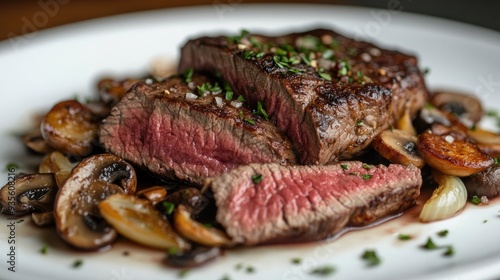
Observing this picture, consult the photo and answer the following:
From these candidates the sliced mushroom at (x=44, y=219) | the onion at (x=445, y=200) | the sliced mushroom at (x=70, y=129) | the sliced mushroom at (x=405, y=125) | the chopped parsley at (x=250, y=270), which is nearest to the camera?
the chopped parsley at (x=250, y=270)

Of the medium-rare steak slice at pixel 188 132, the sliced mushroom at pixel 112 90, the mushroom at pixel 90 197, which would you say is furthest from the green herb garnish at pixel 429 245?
the sliced mushroom at pixel 112 90

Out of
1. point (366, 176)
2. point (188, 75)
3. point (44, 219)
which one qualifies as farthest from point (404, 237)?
point (44, 219)

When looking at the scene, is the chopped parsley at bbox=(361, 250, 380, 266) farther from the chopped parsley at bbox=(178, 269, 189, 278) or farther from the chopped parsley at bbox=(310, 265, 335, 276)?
the chopped parsley at bbox=(178, 269, 189, 278)

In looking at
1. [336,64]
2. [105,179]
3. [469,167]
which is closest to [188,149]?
[105,179]

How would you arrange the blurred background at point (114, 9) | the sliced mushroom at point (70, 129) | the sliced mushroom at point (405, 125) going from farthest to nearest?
the blurred background at point (114, 9), the sliced mushroom at point (405, 125), the sliced mushroom at point (70, 129)

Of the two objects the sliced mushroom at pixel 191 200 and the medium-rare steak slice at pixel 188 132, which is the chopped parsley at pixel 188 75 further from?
the sliced mushroom at pixel 191 200

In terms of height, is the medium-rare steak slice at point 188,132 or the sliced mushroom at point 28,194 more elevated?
the medium-rare steak slice at point 188,132
